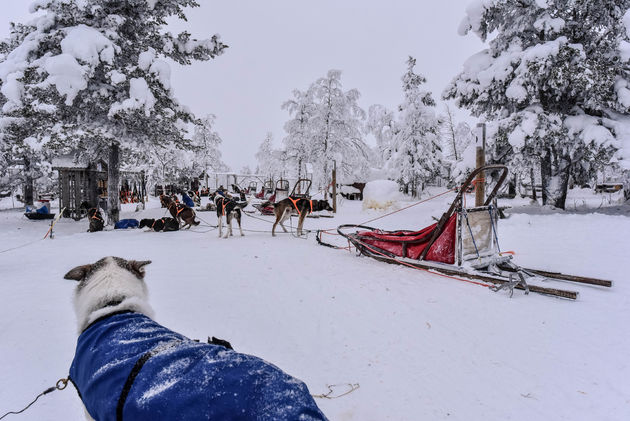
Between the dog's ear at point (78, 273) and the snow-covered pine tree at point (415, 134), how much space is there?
2299cm

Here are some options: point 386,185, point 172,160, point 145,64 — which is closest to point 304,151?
point 386,185

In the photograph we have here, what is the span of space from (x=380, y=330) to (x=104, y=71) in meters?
10.2

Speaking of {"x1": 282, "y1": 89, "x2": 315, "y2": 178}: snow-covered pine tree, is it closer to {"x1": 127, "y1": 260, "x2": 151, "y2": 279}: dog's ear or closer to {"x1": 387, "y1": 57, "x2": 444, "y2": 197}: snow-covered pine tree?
{"x1": 387, "y1": 57, "x2": 444, "y2": 197}: snow-covered pine tree

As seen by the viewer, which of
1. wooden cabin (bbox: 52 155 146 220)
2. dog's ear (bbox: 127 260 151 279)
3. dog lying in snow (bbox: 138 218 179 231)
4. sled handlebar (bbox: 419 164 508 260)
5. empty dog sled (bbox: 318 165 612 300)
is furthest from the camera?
wooden cabin (bbox: 52 155 146 220)

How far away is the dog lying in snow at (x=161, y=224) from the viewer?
1064 centimetres

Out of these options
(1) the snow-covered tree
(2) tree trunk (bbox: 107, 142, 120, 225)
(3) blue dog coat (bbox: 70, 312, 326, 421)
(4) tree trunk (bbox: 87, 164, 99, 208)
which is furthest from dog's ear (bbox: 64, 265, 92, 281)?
(1) the snow-covered tree

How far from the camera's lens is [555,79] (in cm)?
887

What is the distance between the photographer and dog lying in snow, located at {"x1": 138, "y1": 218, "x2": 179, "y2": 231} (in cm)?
1064

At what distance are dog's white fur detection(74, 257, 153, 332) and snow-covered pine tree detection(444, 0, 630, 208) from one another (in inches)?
400

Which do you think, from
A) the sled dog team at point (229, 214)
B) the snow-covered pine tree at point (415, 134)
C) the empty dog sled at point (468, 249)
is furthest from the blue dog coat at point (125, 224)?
the snow-covered pine tree at point (415, 134)

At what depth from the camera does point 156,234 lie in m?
10.1

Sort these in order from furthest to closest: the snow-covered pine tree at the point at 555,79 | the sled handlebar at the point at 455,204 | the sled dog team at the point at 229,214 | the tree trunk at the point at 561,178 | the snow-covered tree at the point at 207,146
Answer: the snow-covered tree at the point at 207,146, the tree trunk at the point at 561,178, the sled dog team at the point at 229,214, the snow-covered pine tree at the point at 555,79, the sled handlebar at the point at 455,204

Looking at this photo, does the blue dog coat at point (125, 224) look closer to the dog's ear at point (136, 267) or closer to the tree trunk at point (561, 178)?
the dog's ear at point (136, 267)

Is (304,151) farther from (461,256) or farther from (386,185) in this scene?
(461,256)
